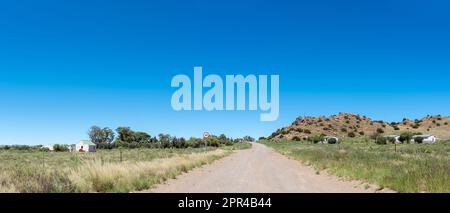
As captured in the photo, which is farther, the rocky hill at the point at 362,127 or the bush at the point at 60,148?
the rocky hill at the point at 362,127

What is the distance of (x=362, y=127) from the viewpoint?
18538cm

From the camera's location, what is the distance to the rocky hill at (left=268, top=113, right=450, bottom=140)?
161 meters

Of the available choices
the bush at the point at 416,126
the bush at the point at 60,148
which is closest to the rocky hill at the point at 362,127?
the bush at the point at 416,126

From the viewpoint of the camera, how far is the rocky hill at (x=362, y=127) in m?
161

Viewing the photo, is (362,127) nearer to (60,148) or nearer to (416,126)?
(416,126)

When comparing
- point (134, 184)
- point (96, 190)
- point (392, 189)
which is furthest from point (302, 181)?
point (96, 190)

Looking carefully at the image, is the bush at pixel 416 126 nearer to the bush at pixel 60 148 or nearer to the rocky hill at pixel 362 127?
the rocky hill at pixel 362 127

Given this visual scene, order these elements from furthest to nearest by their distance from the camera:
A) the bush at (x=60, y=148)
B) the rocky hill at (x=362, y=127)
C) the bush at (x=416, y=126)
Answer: the bush at (x=416, y=126) < the rocky hill at (x=362, y=127) < the bush at (x=60, y=148)

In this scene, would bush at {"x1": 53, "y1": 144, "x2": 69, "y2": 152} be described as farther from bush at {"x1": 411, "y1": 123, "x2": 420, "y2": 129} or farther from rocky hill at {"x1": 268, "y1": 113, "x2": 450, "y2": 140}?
bush at {"x1": 411, "y1": 123, "x2": 420, "y2": 129}

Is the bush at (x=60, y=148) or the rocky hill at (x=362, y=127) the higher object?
the rocky hill at (x=362, y=127)

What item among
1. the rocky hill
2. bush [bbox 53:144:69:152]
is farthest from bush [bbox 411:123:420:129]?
bush [bbox 53:144:69:152]
